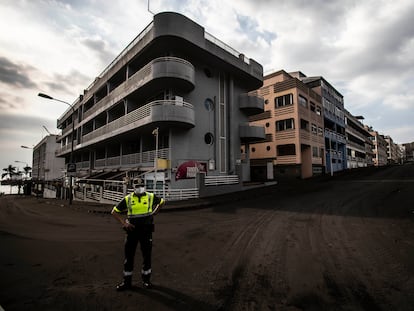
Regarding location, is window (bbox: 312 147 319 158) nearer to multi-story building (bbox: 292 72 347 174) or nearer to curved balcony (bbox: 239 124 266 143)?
multi-story building (bbox: 292 72 347 174)

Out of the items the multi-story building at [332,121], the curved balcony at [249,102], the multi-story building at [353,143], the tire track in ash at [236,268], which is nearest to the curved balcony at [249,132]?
the curved balcony at [249,102]

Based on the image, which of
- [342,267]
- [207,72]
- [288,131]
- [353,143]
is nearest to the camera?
[342,267]

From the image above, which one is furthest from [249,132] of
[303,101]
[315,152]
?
[315,152]

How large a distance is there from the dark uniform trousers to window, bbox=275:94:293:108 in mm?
27211

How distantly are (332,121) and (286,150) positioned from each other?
1658cm

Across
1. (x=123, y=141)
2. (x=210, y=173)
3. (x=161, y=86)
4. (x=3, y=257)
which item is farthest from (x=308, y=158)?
(x=3, y=257)

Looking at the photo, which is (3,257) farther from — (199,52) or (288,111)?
(288,111)

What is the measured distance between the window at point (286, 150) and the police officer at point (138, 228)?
83.5ft

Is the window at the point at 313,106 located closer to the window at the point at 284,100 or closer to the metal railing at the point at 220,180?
the window at the point at 284,100

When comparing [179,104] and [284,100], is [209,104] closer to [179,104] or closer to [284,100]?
[179,104]

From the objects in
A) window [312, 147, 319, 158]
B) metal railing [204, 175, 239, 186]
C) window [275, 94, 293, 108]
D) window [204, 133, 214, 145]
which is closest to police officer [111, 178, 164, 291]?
metal railing [204, 175, 239, 186]

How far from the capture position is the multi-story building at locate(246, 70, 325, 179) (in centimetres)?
2620

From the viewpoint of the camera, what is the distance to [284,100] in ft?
90.5

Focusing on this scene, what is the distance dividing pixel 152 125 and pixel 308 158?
22412 millimetres
